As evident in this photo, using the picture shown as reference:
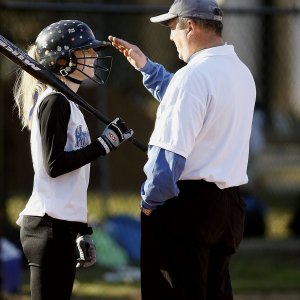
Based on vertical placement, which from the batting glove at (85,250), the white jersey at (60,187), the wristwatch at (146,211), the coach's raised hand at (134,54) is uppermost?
the coach's raised hand at (134,54)

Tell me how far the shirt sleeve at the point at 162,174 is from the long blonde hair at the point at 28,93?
0.65 metres

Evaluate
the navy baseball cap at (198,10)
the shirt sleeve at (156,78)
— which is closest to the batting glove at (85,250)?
the shirt sleeve at (156,78)

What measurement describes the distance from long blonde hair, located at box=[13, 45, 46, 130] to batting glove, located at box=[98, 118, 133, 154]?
37cm

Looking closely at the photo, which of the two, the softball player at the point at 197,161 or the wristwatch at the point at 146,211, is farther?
the wristwatch at the point at 146,211

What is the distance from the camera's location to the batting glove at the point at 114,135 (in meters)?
4.87

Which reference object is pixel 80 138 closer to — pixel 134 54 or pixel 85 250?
pixel 85 250

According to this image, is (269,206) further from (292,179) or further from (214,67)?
(214,67)

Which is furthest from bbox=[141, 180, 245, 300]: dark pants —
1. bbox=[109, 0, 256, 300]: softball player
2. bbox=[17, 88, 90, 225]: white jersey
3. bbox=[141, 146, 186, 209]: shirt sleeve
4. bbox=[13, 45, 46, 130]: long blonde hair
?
bbox=[13, 45, 46, 130]: long blonde hair

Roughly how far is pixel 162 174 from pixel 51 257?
0.63 meters

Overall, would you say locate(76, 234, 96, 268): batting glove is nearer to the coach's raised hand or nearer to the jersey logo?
the jersey logo

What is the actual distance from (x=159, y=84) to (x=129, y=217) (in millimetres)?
4504

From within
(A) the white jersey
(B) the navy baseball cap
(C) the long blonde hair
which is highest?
(B) the navy baseball cap

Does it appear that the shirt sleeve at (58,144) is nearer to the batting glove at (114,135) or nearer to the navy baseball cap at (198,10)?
the batting glove at (114,135)

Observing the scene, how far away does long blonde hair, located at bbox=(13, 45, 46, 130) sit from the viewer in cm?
504
